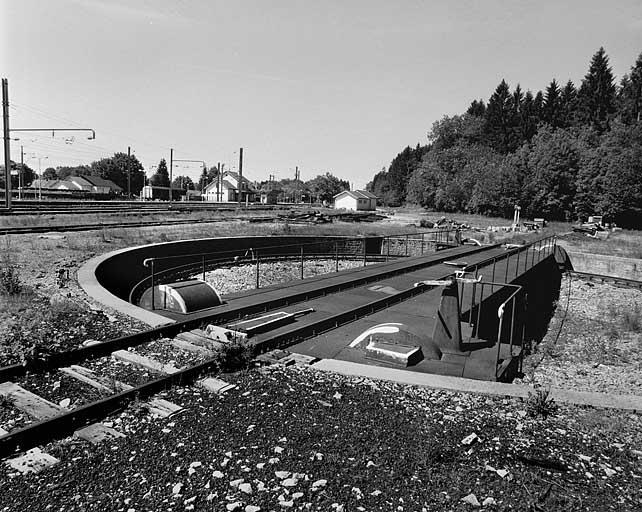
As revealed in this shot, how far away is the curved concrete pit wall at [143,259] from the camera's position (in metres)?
10.3

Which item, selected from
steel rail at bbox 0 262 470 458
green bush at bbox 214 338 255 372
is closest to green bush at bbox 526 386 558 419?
green bush at bbox 214 338 255 372

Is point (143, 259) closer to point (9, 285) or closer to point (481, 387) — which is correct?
point (9, 285)

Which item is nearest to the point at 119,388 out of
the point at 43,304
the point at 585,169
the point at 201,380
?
the point at 201,380

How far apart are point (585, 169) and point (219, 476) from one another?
65645 millimetres

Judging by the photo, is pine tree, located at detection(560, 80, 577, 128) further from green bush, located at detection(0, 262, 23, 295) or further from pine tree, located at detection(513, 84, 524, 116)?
green bush, located at detection(0, 262, 23, 295)

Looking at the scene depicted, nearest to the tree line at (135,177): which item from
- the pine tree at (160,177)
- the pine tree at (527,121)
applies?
the pine tree at (160,177)

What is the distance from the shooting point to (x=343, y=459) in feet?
14.6

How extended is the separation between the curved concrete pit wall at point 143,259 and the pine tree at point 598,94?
7719 cm

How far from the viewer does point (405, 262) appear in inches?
862

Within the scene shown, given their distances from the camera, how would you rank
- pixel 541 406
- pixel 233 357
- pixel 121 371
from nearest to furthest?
pixel 541 406
pixel 121 371
pixel 233 357

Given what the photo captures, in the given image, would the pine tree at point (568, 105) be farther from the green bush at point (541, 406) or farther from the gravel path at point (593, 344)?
the green bush at point (541, 406)

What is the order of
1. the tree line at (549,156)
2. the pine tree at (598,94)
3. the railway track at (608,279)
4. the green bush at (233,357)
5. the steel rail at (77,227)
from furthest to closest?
1. the pine tree at (598,94)
2. the tree line at (549,156)
3. the railway track at (608,279)
4. the steel rail at (77,227)
5. the green bush at (233,357)

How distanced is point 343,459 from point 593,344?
14.7m

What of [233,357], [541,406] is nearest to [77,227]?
[233,357]
